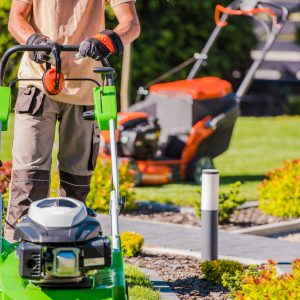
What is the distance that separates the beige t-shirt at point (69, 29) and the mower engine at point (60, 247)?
55.2 inches

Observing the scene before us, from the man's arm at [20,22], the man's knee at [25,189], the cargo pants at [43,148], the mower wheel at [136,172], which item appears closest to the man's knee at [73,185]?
the cargo pants at [43,148]

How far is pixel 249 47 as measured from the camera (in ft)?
82.5

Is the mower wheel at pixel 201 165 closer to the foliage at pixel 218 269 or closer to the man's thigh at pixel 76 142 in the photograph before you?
the foliage at pixel 218 269

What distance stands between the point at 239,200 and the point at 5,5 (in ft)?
33.4

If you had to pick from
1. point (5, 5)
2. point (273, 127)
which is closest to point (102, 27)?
point (5, 5)

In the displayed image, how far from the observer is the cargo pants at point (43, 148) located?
17.6 ft

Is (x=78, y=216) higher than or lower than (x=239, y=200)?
higher

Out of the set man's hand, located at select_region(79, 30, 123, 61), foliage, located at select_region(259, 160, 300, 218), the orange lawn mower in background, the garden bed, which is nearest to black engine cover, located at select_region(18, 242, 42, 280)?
man's hand, located at select_region(79, 30, 123, 61)

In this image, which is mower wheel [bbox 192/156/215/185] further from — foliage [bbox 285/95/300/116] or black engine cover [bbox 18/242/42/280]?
foliage [bbox 285/95/300/116]

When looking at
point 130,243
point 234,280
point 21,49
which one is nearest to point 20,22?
point 21,49

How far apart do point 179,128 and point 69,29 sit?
21.0 feet

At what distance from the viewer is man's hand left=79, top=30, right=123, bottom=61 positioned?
4781 millimetres

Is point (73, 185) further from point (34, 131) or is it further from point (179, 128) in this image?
point (179, 128)

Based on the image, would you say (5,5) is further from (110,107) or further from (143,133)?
(110,107)
